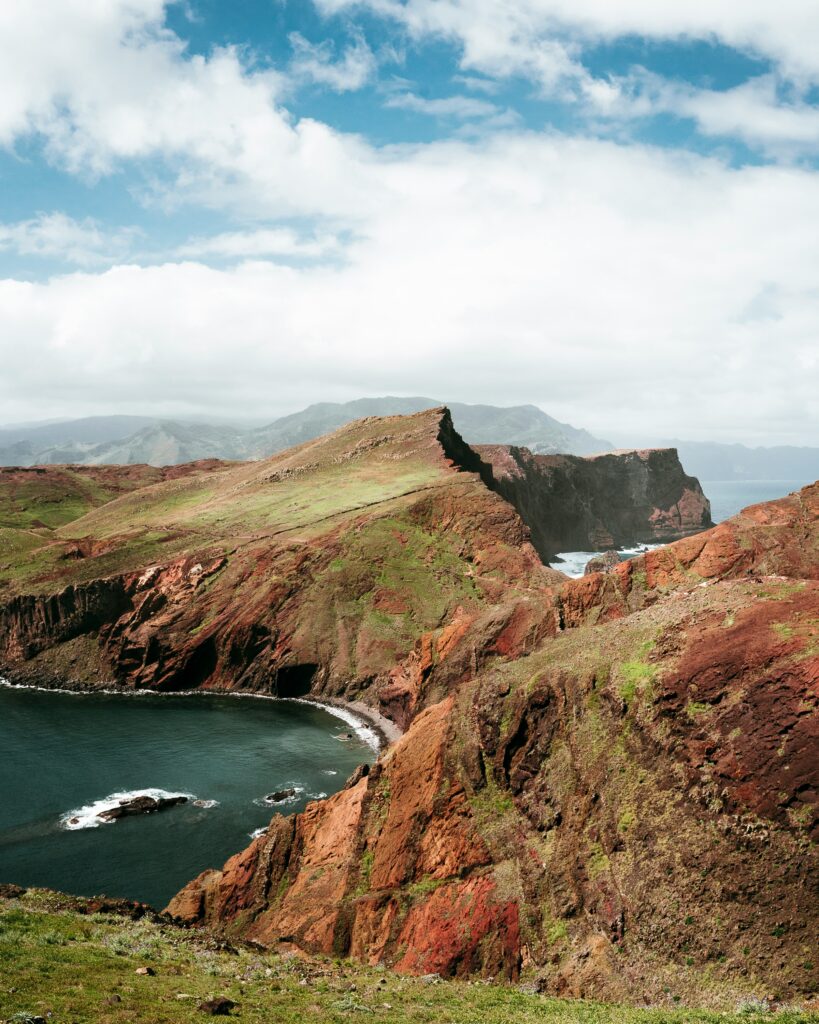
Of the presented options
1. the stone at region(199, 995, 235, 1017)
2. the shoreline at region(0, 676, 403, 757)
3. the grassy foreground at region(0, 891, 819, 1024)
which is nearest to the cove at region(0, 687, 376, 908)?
the shoreline at region(0, 676, 403, 757)

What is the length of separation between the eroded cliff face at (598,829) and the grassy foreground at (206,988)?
136 inches

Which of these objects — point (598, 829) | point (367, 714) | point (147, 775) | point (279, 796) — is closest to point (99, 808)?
point (147, 775)

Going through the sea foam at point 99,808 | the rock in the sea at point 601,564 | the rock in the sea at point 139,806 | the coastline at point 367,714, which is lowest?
the sea foam at point 99,808

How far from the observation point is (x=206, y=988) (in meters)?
24.9

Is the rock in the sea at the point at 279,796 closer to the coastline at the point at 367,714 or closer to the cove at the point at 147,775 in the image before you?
the cove at the point at 147,775

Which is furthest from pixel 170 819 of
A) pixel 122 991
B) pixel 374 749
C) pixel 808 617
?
pixel 808 617

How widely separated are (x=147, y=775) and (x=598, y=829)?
197ft

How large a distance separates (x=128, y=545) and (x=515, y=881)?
115386mm

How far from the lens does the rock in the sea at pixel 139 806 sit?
67.6 m

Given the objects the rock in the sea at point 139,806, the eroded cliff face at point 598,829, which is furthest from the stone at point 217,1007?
the rock in the sea at point 139,806

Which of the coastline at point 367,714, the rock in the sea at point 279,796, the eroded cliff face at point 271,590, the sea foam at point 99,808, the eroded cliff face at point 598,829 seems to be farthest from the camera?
the eroded cliff face at point 271,590

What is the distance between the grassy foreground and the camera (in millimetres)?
21547

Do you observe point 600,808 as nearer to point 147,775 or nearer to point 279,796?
point 279,796

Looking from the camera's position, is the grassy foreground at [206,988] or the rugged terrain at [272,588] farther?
the rugged terrain at [272,588]
